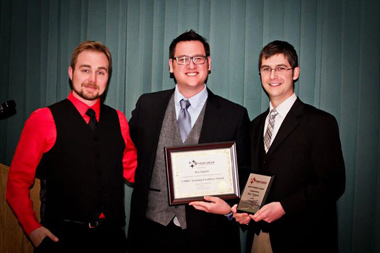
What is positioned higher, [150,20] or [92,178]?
[150,20]

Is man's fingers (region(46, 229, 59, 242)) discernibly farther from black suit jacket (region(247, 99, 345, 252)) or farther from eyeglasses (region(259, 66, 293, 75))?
eyeglasses (region(259, 66, 293, 75))

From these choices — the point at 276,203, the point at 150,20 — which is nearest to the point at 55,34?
the point at 150,20

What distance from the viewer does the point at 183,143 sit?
190 cm

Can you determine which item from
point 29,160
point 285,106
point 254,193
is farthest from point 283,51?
point 29,160

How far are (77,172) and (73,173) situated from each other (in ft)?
0.08

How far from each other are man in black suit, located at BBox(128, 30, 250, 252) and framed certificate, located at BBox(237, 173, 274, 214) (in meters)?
0.12

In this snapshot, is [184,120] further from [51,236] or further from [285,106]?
[51,236]

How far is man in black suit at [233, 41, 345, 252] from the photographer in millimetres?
1779

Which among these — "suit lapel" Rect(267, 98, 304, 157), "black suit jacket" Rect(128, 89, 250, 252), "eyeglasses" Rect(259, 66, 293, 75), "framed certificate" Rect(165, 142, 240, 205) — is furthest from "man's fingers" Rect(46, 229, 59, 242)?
"eyeglasses" Rect(259, 66, 293, 75)

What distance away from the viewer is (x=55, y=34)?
2.72m

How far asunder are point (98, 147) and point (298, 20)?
1.97 m

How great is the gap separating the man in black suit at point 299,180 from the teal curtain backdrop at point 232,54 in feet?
2.12

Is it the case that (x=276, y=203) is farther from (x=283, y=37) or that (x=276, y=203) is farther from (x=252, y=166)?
(x=283, y=37)

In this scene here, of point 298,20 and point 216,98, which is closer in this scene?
point 216,98
